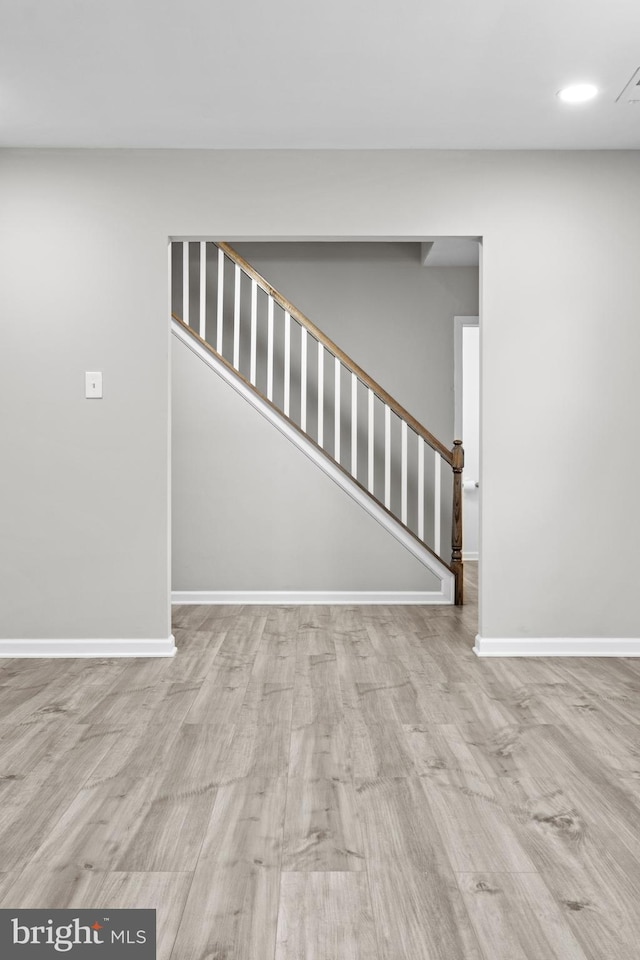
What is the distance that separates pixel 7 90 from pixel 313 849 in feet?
10.4

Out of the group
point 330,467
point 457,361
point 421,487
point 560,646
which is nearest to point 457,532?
point 421,487

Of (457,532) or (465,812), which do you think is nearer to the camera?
(465,812)

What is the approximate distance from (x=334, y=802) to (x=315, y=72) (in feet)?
8.84

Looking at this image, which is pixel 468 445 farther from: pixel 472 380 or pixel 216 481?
pixel 216 481

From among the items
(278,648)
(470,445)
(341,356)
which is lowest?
(278,648)

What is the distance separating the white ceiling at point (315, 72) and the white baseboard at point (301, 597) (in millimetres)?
2867

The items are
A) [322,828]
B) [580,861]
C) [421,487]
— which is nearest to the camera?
[580,861]

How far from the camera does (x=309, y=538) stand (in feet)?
17.5

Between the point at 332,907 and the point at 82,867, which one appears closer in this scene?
the point at 332,907

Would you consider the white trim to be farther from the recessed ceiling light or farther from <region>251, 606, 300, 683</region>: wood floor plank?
the recessed ceiling light

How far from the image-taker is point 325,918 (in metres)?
1.65

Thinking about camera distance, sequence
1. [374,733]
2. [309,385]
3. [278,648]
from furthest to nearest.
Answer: [309,385]
[278,648]
[374,733]

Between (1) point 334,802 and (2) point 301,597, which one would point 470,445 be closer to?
(2) point 301,597

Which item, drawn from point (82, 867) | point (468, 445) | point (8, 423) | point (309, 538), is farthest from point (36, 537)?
point (468, 445)
